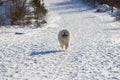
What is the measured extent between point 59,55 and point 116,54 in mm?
2085

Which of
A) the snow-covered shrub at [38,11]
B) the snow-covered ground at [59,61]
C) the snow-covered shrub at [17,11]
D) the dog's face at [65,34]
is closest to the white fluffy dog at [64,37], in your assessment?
the dog's face at [65,34]

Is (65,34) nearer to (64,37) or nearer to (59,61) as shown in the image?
(64,37)

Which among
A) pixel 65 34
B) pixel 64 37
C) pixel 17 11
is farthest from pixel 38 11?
pixel 65 34

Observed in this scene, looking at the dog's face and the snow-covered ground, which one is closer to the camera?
the snow-covered ground

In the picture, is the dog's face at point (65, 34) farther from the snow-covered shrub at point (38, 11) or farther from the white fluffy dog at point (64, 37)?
the snow-covered shrub at point (38, 11)

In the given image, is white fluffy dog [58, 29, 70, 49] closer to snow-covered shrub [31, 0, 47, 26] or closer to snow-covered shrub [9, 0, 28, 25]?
snow-covered shrub [9, 0, 28, 25]

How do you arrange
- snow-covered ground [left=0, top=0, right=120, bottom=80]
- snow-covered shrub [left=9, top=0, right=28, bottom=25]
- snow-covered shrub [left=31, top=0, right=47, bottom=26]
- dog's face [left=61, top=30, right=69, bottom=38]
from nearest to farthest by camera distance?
snow-covered ground [left=0, top=0, right=120, bottom=80], dog's face [left=61, top=30, right=69, bottom=38], snow-covered shrub [left=9, top=0, right=28, bottom=25], snow-covered shrub [left=31, top=0, right=47, bottom=26]

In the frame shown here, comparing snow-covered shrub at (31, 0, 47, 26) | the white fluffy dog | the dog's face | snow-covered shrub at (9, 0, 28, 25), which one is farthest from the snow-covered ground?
snow-covered shrub at (31, 0, 47, 26)

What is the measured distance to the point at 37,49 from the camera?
46.0ft

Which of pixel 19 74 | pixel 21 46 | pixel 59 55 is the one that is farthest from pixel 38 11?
pixel 19 74

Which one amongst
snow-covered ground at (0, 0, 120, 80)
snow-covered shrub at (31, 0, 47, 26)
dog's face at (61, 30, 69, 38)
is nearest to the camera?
snow-covered ground at (0, 0, 120, 80)

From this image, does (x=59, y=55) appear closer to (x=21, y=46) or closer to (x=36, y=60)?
(x=36, y=60)

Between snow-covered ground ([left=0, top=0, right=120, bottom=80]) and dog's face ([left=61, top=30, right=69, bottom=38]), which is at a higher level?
dog's face ([left=61, top=30, right=69, bottom=38])

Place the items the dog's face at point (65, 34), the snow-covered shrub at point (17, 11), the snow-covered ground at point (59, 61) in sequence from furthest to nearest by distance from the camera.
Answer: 1. the snow-covered shrub at point (17, 11)
2. the dog's face at point (65, 34)
3. the snow-covered ground at point (59, 61)
